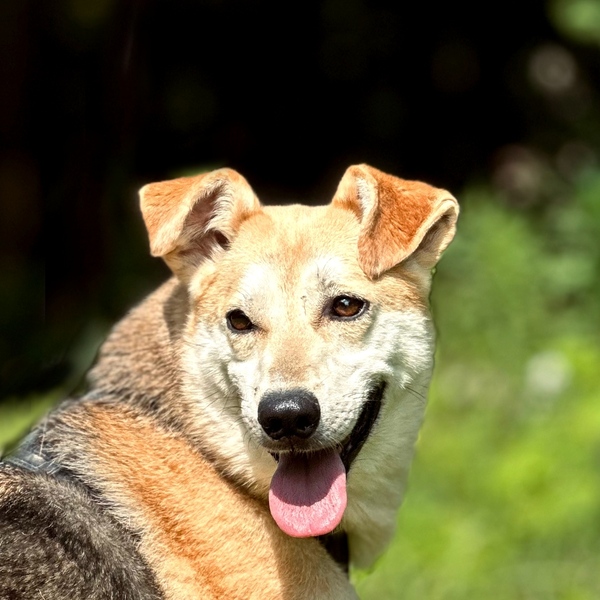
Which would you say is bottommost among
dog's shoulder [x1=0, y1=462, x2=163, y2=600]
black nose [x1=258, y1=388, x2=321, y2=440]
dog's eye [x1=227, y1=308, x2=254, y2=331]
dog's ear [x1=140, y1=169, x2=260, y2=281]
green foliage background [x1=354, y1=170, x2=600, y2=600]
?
green foliage background [x1=354, y1=170, x2=600, y2=600]

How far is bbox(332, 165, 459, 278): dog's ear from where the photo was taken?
4.03 m

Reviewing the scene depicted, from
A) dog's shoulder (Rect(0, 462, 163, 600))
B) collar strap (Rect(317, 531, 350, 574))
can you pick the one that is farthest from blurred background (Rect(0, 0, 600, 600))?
dog's shoulder (Rect(0, 462, 163, 600))

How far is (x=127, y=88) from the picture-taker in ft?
31.6

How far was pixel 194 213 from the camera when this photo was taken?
4.41 m

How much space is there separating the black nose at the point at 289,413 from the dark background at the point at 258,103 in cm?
602

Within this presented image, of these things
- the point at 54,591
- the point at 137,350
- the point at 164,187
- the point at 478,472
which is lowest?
the point at 478,472

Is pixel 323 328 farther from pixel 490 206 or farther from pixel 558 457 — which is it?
pixel 490 206

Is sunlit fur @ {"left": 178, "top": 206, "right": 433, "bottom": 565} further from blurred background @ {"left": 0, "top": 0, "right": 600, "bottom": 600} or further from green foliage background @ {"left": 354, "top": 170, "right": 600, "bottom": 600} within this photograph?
blurred background @ {"left": 0, "top": 0, "right": 600, "bottom": 600}

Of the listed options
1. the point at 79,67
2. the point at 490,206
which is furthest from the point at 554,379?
the point at 79,67

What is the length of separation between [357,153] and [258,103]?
1.16 meters

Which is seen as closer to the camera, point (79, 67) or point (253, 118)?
point (79, 67)

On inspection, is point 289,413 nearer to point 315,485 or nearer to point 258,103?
point 315,485

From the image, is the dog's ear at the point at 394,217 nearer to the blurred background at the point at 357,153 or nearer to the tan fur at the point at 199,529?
the tan fur at the point at 199,529

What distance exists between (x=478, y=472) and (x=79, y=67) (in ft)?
19.2
